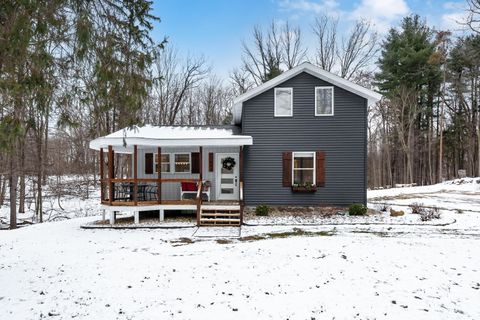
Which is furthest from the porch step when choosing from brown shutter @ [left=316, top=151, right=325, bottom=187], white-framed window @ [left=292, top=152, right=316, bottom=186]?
brown shutter @ [left=316, top=151, right=325, bottom=187]

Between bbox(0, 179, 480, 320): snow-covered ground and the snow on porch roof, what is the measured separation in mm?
3383

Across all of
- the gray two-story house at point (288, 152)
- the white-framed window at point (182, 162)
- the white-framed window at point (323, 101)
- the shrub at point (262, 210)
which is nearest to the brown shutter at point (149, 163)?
the gray two-story house at point (288, 152)

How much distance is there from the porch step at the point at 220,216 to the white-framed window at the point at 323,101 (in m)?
5.68

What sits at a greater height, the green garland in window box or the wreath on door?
the wreath on door

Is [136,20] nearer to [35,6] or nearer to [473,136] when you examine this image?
[35,6]

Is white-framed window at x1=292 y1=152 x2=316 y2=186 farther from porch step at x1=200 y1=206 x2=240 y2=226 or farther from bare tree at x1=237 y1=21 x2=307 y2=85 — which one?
bare tree at x1=237 y1=21 x2=307 y2=85

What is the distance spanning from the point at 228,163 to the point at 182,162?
206cm

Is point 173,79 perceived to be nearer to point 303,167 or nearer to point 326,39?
point 326,39

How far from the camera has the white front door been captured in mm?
14164

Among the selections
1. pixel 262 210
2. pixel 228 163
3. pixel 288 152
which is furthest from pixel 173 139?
pixel 288 152

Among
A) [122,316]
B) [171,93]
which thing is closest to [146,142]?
[122,316]

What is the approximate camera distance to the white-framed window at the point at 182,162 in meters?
14.1

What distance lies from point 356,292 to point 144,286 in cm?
365

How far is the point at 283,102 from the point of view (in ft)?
46.0
